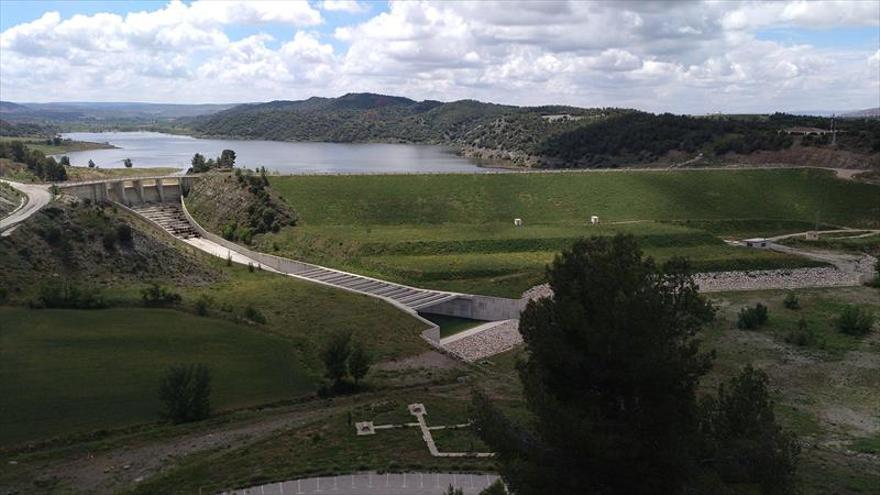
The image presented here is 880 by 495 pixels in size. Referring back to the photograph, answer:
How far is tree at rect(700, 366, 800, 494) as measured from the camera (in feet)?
42.2

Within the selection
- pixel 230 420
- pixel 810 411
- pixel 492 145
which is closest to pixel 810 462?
pixel 810 411

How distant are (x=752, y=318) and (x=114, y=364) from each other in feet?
107

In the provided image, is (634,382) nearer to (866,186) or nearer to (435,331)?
(435,331)

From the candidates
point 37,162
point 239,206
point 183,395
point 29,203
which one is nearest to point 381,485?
point 183,395

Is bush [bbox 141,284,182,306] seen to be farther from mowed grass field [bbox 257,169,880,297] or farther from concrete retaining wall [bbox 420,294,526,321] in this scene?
mowed grass field [bbox 257,169,880,297]

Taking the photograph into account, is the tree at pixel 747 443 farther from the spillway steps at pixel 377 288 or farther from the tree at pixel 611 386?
the spillway steps at pixel 377 288

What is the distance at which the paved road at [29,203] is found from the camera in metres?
42.2

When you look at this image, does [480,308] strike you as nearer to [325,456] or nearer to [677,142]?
[325,456]

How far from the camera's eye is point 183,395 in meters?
23.0

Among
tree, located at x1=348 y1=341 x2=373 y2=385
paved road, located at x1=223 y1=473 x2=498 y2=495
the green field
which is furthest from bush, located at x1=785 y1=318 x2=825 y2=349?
the green field

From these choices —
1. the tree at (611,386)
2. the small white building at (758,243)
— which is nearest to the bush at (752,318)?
the small white building at (758,243)

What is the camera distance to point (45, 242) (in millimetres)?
40594

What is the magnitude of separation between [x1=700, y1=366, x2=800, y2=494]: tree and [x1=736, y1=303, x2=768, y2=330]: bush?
25.3m

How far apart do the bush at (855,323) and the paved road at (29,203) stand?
160 feet
